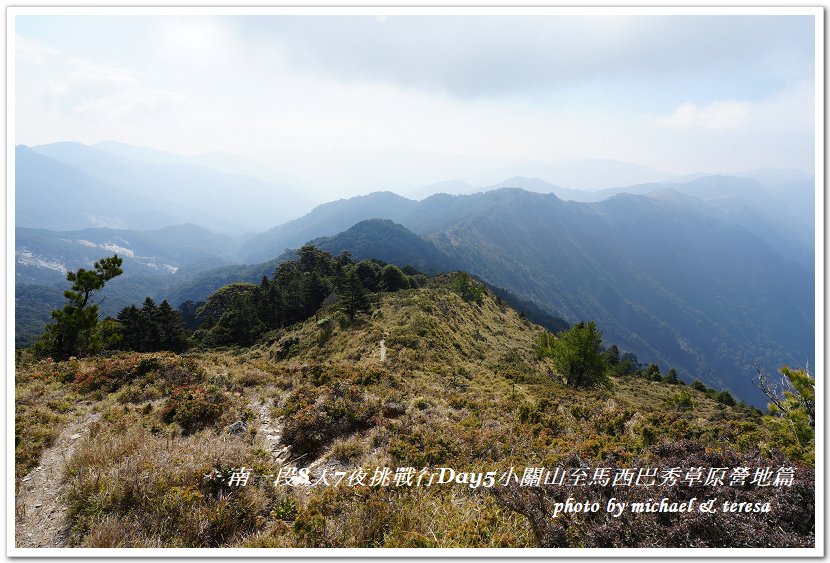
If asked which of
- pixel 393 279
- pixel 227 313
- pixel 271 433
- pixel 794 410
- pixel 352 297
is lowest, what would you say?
pixel 227 313

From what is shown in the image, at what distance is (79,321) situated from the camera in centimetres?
2059

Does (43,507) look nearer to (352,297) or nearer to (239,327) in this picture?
(352,297)

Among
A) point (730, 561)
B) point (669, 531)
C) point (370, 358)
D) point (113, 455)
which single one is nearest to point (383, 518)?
point (669, 531)

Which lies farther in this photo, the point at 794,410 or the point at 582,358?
the point at 582,358

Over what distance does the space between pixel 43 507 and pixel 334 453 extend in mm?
4730

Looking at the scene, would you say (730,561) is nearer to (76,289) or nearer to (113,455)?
(113,455)

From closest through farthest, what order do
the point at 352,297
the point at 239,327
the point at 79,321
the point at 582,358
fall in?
the point at 79,321 < the point at 582,358 < the point at 352,297 < the point at 239,327

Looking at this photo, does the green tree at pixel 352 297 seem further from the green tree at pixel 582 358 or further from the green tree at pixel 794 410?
the green tree at pixel 794 410

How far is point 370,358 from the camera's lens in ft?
77.8

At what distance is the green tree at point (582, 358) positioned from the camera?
1108 inches

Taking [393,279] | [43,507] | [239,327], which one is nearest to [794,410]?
[43,507]

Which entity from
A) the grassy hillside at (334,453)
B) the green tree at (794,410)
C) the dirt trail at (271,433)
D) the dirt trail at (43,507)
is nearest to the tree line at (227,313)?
the grassy hillside at (334,453)

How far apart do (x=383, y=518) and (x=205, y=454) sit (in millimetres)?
3888

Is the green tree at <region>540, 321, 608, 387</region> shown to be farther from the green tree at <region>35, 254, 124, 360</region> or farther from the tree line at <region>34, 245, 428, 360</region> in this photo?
the green tree at <region>35, 254, 124, 360</region>
